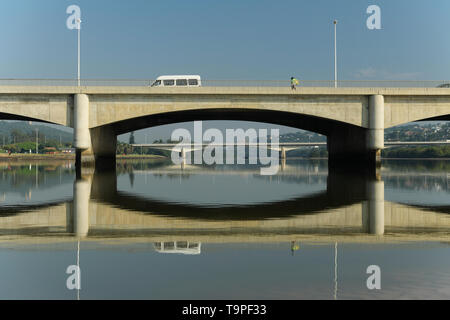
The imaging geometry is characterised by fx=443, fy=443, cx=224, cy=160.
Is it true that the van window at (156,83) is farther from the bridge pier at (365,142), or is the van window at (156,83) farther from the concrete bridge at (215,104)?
the bridge pier at (365,142)

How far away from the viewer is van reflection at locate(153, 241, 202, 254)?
9852mm

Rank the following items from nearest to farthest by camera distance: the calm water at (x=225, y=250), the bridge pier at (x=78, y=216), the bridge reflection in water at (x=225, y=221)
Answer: the calm water at (x=225, y=250)
the bridge reflection in water at (x=225, y=221)
the bridge pier at (x=78, y=216)

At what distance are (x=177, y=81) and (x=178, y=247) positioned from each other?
38.9m

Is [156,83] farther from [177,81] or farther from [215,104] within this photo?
[215,104]

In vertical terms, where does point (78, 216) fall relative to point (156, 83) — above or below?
below

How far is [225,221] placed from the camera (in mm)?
14430

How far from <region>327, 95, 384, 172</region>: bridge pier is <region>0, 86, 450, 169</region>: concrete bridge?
0.33 ft

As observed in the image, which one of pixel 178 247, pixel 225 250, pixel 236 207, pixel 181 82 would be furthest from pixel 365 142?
pixel 178 247

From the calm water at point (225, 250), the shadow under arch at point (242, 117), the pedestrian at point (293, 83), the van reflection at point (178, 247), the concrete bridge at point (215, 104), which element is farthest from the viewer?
the shadow under arch at point (242, 117)

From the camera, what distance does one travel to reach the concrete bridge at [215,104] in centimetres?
4403

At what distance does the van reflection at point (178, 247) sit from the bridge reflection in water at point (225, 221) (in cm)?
10

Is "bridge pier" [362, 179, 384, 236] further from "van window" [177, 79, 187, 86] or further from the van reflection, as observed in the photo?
"van window" [177, 79, 187, 86]

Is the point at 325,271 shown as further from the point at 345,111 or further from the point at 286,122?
the point at 286,122

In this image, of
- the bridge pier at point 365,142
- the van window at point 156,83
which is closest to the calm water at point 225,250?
the bridge pier at point 365,142
